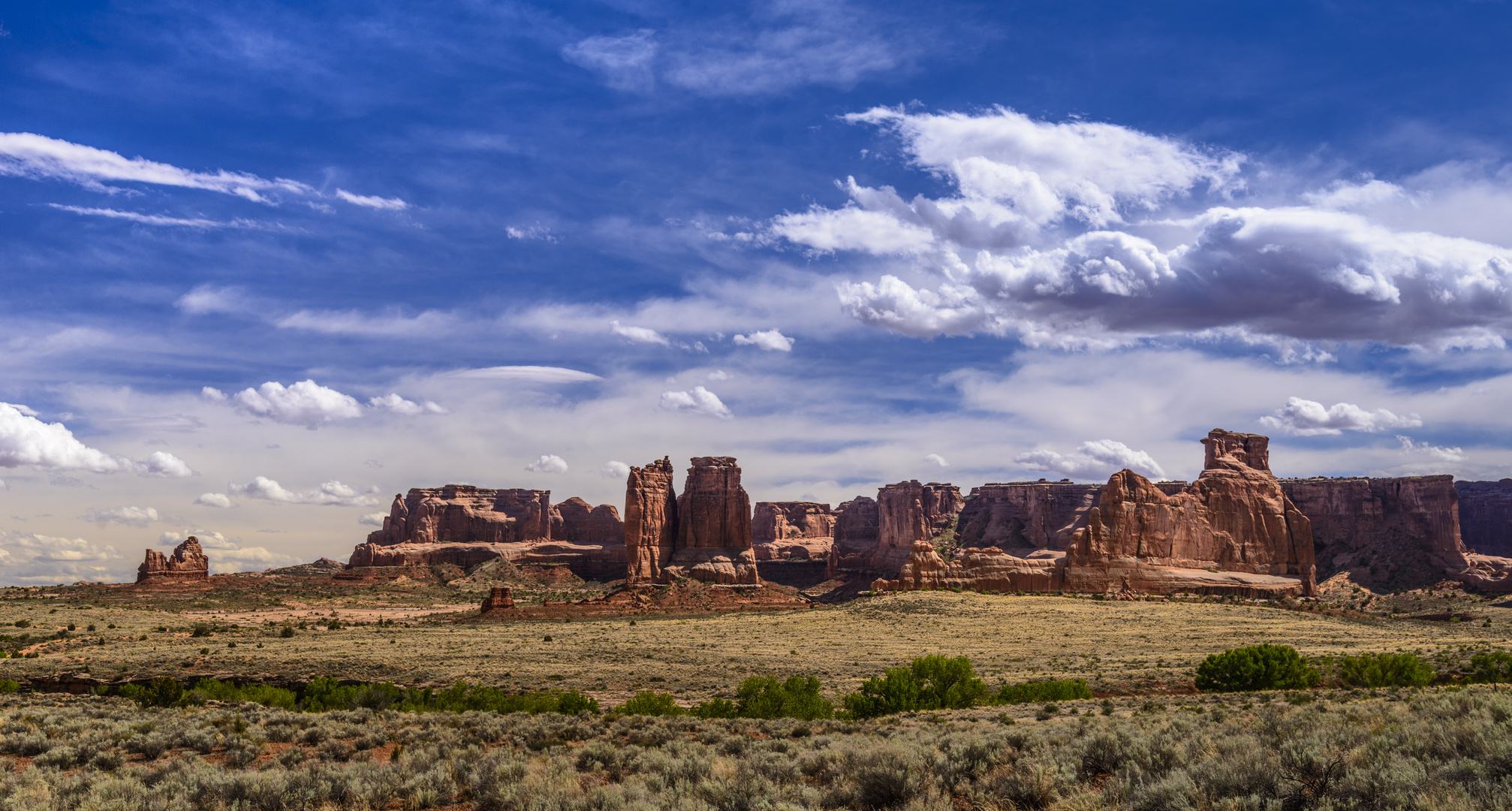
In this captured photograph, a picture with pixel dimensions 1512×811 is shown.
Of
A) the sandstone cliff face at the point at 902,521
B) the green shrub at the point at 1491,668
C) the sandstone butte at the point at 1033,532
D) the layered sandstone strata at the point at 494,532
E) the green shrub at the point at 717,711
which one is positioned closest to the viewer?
the green shrub at the point at 717,711

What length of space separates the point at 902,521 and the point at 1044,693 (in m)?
128

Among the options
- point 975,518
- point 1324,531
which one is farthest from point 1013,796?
point 975,518

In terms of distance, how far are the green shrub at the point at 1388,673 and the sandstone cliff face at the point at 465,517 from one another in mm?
157609

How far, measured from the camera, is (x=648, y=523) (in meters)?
116

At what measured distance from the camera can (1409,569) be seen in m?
110

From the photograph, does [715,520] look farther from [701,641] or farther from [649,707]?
[649,707]

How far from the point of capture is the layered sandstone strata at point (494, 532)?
14912 centimetres

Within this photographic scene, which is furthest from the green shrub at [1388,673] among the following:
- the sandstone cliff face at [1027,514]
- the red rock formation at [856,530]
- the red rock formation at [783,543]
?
the red rock formation at [783,543]

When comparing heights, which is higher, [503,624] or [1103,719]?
[1103,719]

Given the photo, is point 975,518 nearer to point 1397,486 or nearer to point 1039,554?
point 1039,554

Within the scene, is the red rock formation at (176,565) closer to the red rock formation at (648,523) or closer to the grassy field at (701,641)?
the grassy field at (701,641)

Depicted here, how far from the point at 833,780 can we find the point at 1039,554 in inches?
4801

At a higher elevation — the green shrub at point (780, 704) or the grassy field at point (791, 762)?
the grassy field at point (791, 762)

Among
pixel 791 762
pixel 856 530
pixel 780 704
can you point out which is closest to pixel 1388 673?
pixel 780 704
